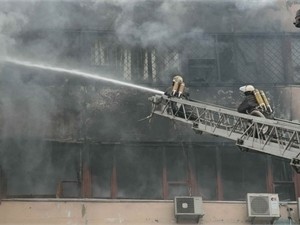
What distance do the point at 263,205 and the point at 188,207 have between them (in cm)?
154

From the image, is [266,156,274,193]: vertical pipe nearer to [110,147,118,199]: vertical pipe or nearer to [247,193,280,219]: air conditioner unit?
[247,193,280,219]: air conditioner unit

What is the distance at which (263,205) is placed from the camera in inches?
556

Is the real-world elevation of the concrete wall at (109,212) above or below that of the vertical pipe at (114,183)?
below

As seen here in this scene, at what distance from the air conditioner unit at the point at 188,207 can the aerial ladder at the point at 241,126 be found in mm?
2055

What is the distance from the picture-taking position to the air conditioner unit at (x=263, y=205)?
14.0 metres

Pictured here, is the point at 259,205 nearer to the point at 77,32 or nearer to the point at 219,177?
the point at 219,177

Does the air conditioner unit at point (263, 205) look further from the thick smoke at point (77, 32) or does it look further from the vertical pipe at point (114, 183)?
the thick smoke at point (77, 32)

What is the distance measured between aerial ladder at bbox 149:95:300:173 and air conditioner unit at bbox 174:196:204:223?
2.05m

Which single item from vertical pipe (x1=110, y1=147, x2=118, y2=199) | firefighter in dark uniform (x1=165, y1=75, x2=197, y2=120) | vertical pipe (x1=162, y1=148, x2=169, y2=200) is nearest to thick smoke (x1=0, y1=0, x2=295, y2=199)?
vertical pipe (x1=110, y1=147, x2=118, y2=199)

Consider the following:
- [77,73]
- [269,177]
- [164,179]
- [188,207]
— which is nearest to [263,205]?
[269,177]

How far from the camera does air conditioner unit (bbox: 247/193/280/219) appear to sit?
46.1 feet

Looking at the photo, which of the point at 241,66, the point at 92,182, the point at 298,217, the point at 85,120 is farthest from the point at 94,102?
the point at 298,217

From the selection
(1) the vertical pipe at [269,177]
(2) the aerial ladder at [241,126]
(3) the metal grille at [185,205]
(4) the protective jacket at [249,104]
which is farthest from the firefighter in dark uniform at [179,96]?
(1) the vertical pipe at [269,177]

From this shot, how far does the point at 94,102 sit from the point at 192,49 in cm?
256
